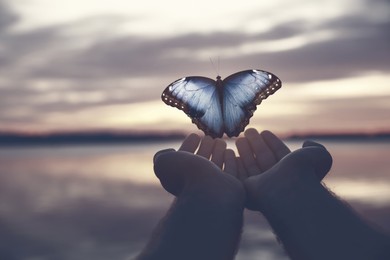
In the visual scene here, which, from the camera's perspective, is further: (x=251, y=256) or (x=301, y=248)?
(x=251, y=256)

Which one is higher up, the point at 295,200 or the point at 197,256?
the point at 295,200

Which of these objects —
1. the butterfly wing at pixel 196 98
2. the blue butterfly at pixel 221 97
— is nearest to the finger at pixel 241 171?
the blue butterfly at pixel 221 97

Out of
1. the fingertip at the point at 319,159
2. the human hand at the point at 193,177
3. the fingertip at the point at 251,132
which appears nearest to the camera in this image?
the human hand at the point at 193,177

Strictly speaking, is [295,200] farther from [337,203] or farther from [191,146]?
[191,146]

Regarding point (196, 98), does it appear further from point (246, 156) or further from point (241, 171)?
point (241, 171)

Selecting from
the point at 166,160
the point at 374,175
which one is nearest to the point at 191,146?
the point at 166,160

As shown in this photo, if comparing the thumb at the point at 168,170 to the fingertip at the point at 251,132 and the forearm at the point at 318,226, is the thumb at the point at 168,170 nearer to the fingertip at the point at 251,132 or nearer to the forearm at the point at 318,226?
the forearm at the point at 318,226

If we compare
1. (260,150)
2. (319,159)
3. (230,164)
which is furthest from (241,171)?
(319,159)

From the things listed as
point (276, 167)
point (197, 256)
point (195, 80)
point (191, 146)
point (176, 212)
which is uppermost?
point (195, 80)
